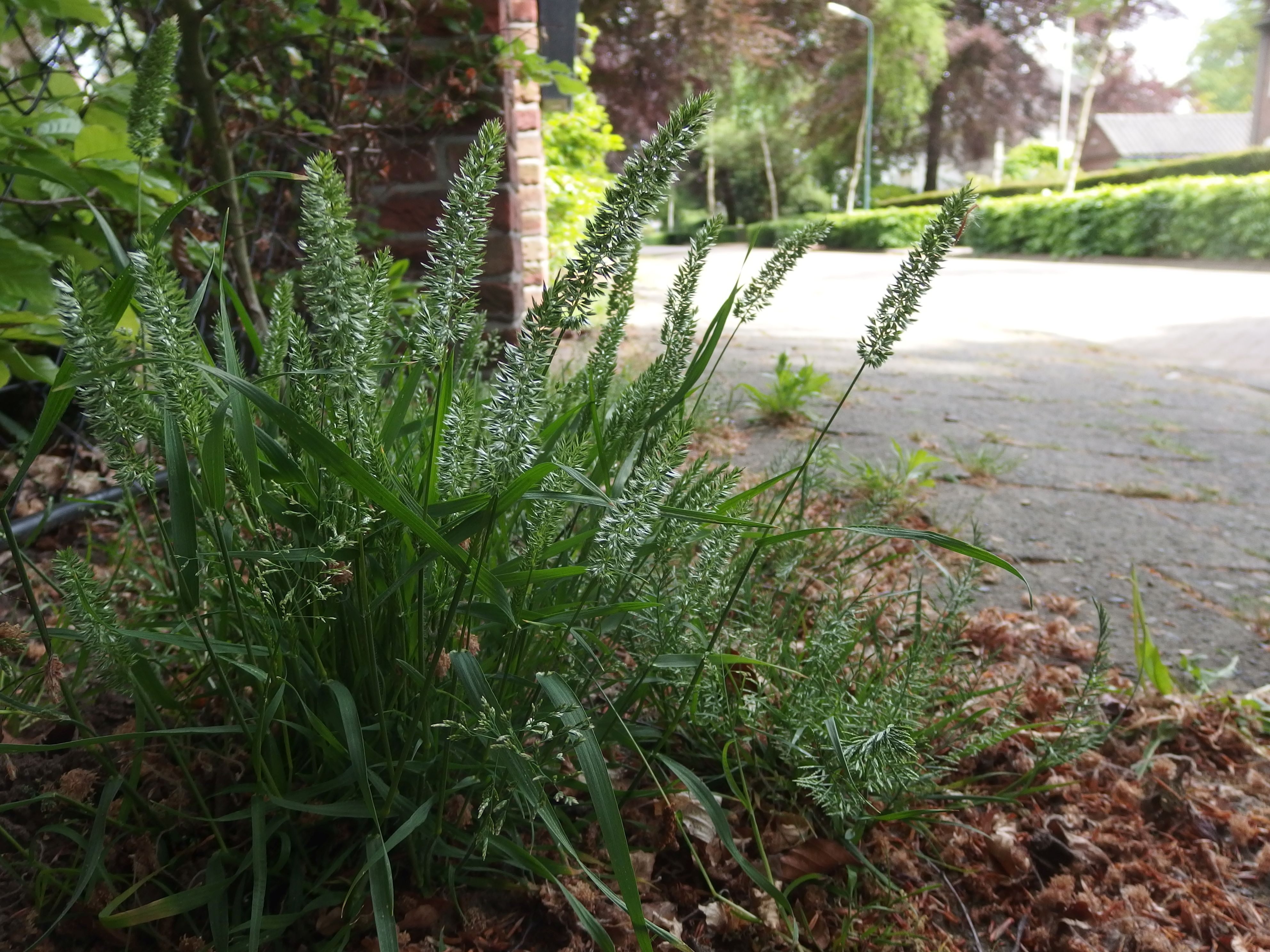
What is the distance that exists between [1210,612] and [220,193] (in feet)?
9.57

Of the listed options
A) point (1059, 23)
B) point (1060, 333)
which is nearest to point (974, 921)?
point (1060, 333)

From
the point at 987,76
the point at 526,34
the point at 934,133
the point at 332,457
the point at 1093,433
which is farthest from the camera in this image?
the point at 934,133

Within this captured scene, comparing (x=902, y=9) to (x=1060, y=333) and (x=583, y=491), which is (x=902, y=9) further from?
(x=583, y=491)

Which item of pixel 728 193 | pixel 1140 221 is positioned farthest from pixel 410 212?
pixel 728 193

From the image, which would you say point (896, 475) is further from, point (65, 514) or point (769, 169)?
point (769, 169)

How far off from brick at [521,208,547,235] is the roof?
173ft

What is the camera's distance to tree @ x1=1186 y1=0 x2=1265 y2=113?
65.2 m

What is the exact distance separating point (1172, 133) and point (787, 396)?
191ft

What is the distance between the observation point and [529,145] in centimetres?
463

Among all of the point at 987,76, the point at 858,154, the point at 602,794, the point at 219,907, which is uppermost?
the point at 987,76

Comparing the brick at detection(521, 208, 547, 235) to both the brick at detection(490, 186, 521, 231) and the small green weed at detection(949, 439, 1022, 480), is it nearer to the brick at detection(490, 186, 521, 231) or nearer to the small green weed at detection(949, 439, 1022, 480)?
the brick at detection(490, 186, 521, 231)

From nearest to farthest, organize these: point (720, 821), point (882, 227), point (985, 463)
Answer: point (720, 821), point (985, 463), point (882, 227)

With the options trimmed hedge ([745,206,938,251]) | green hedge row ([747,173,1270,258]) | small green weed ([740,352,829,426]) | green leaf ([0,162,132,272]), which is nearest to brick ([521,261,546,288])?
small green weed ([740,352,829,426])

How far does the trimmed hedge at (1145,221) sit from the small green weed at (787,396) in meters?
13.5
